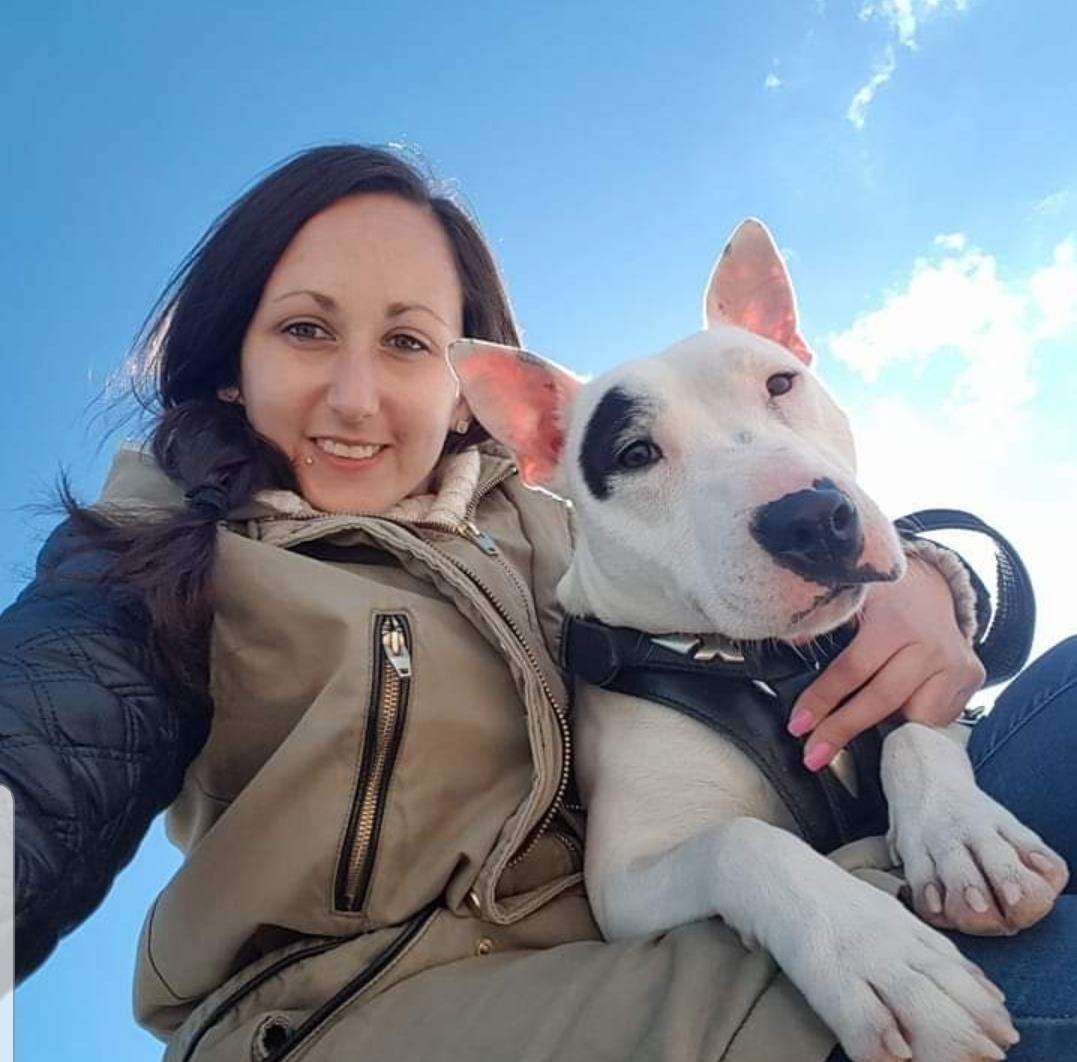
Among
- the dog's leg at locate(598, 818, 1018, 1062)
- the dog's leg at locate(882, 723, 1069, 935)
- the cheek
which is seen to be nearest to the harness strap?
the dog's leg at locate(882, 723, 1069, 935)

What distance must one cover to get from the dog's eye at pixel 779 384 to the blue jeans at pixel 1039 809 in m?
0.75

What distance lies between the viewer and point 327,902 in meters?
1.68

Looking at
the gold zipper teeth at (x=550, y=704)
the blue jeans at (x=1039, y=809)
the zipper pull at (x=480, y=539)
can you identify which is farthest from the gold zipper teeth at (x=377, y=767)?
the blue jeans at (x=1039, y=809)

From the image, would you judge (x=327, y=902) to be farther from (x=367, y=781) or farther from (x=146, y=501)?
(x=146, y=501)

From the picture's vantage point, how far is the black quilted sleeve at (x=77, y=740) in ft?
4.50

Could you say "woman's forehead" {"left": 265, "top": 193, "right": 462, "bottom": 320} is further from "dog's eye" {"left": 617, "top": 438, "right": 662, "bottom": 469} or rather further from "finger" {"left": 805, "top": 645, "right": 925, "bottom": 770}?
"finger" {"left": 805, "top": 645, "right": 925, "bottom": 770}

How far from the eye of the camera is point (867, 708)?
181 cm

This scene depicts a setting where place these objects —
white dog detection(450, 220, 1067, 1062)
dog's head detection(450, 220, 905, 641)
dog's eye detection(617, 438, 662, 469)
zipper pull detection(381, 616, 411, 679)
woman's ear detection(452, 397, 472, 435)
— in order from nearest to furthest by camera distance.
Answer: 1. white dog detection(450, 220, 1067, 1062)
2. dog's head detection(450, 220, 905, 641)
3. zipper pull detection(381, 616, 411, 679)
4. dog's eye detection(617, 438, 662, 469)
5. woman's ear detection(452, 397, 472, 435)

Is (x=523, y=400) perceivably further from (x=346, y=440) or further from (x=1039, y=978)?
(x=1039, y=978)

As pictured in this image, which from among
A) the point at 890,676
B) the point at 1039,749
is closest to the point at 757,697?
the point at 890,676

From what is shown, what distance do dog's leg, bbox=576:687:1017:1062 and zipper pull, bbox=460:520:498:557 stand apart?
0.40 m

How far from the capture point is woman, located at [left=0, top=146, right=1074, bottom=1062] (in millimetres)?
1396

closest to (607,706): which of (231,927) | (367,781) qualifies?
A: (367,781)

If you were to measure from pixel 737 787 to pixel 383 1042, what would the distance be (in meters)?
0.77
